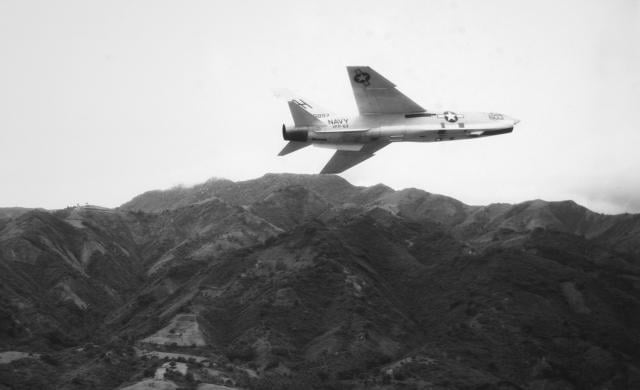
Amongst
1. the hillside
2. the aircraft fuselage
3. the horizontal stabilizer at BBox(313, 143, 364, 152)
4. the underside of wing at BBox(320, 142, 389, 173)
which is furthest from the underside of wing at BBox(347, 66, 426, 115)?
the hillside

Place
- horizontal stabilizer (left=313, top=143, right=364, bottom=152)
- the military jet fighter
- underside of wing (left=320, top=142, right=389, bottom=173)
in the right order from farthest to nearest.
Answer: underside of wing (left=320, top=142, right=389, bottom=173) < horizontal stabilizer (left=313, top=143, right=364, bottom=152) < the military jet fighter

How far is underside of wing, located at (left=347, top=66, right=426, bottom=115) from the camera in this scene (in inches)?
2249

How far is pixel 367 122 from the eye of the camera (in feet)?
192

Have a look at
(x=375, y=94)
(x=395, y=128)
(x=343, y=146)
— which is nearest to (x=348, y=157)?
(x=343, y=146)

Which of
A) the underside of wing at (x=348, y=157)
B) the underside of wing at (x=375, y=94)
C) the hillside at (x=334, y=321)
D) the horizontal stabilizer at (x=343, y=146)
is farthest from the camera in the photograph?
the hillside at (x=334, y=321)

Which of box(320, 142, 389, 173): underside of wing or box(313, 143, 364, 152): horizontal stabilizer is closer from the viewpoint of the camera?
box(313, 143, 364, 152): horizontal stabilizer

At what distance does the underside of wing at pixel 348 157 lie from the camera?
199ft

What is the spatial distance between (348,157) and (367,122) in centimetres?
429

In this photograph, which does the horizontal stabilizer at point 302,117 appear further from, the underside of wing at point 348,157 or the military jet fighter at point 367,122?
the underside of wing at point 348,157

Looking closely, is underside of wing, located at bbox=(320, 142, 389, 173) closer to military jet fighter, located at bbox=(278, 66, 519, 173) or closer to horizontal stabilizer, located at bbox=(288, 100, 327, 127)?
military jet fighter, located at bbox=(278, 66, 519, 173)

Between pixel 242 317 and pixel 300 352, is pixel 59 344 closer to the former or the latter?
pixel 242 317

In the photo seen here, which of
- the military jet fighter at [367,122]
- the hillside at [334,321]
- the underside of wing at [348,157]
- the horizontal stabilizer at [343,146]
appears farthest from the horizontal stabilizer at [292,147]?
the hillside at [334,321]

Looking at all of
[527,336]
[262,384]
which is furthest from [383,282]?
[262,384]

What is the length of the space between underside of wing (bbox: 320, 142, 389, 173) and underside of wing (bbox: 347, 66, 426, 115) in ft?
10.0
